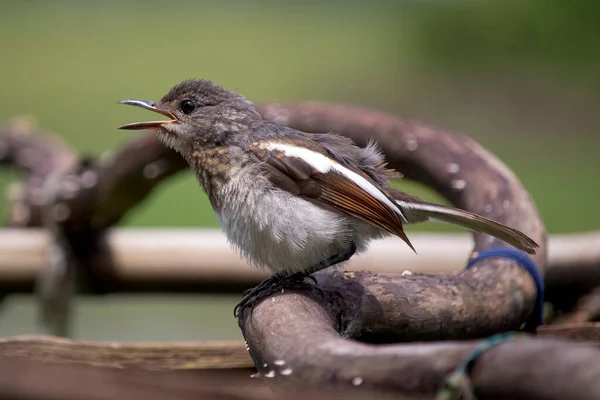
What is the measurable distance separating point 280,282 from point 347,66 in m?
9.26

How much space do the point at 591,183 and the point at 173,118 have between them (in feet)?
21.6

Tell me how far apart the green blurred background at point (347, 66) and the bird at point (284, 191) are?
15.9 ft

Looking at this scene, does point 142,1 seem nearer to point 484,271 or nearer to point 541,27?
point 541,27

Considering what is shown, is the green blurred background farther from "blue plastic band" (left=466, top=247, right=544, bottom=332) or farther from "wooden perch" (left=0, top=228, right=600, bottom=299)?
"blue plastic band" (left=466, top=247, right=544, bottom=332)

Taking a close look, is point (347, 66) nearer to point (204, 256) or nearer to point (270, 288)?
point (204, 256)

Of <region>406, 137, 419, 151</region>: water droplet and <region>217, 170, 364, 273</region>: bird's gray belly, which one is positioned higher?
<region>406, 137, 419, 151</region>: water droplet

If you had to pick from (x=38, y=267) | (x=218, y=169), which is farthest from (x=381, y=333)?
(x=38, y=267)

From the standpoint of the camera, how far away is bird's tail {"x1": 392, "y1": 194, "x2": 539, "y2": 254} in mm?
2068

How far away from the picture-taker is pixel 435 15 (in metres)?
9.92

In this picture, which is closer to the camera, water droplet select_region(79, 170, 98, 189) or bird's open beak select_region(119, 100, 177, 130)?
bird's open beak select_region(119, 100, 177, 130)

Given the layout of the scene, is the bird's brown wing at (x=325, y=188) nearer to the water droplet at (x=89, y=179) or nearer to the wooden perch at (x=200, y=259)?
the wooden perch at (x=200, y=259)

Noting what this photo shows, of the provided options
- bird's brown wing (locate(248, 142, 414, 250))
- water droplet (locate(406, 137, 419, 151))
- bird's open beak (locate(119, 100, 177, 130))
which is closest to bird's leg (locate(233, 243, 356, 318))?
bird's brown wing (locate(248, 142, 414, 250))

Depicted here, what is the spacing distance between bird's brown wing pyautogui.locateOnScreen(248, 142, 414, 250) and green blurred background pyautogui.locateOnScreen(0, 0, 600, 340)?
199 inches

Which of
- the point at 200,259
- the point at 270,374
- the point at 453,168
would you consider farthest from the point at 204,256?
the point at 270,374
